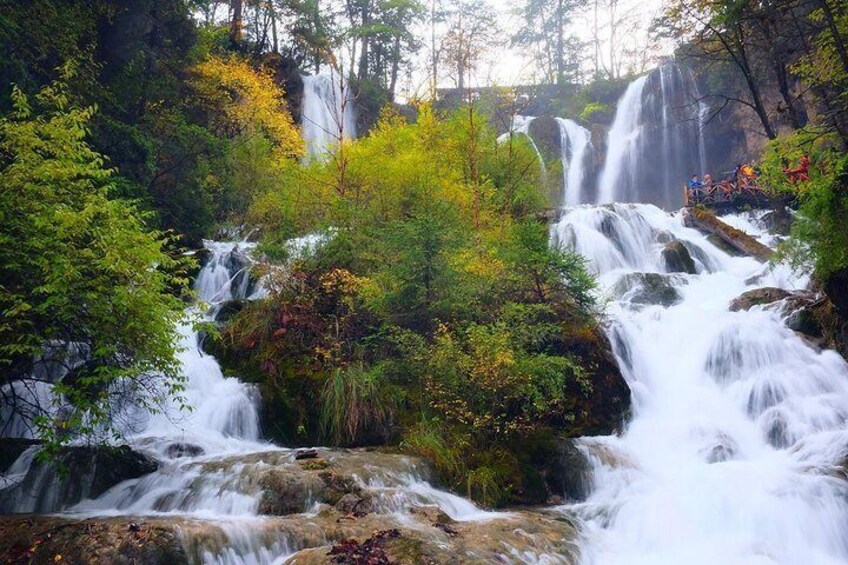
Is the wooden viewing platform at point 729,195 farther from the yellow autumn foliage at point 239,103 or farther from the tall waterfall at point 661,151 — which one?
the yellow autumn foliage at point 239,103

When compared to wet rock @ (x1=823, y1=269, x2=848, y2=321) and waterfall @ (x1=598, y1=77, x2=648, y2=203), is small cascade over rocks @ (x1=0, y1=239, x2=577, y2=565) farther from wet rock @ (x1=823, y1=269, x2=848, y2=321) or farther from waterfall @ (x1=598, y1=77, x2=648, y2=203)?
waterfall @ (x1=598, y1=77, x2=648, y2=203)

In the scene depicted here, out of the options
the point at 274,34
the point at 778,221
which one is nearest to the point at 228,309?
the point at 778,221

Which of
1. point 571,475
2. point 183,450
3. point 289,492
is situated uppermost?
point 183,450

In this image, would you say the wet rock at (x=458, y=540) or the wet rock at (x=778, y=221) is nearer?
the wet rock at (x=458, y=540)

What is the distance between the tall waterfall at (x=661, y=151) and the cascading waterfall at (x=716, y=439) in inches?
599

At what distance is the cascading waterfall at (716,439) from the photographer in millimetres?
7477

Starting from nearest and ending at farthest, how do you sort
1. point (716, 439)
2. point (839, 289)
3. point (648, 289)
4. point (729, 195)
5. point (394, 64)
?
point (716, 439)
point (839, 289)
point (648, 289)
point (729, 195)
point (394, 64)

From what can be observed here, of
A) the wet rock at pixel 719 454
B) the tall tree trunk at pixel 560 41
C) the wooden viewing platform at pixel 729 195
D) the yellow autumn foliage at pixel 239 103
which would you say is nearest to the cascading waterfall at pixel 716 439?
the wet rock at pixel 719 454

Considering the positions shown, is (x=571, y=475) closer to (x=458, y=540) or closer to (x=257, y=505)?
(x=458, y=540)

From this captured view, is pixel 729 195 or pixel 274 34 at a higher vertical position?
pixel 274 34

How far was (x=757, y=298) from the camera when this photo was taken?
47.0 ft

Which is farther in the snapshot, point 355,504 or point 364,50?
point 364,50

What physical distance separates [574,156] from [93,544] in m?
31.6

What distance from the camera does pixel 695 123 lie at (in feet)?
106
